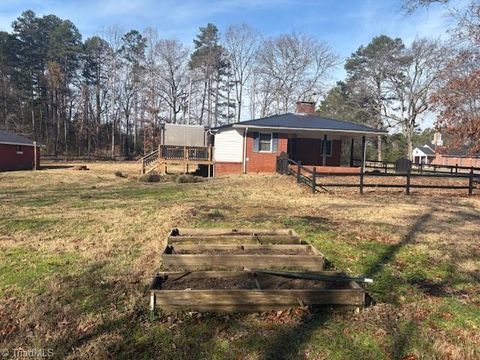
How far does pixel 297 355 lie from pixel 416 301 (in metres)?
1.98

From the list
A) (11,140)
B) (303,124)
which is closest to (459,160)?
(303,124)

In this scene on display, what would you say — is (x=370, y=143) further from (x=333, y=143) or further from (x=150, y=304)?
(x=150, y=304)

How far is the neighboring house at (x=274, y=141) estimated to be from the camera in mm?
23344

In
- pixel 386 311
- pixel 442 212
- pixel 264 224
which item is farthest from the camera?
pixel 442 212

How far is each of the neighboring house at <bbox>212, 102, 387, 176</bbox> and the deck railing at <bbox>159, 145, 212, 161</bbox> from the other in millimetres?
865

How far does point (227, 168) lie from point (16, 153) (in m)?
17.3

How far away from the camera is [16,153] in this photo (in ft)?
100

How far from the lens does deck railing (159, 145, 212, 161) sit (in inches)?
984

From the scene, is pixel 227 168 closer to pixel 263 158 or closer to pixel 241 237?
pixel 263 158

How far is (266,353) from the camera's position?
11.5 ft

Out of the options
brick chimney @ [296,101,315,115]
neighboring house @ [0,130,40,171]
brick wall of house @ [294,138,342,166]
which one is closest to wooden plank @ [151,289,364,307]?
brick wall of house @ [294,138,342,166]

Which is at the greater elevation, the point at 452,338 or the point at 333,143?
the point at 333,143

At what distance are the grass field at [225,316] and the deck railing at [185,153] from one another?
46.4 feet

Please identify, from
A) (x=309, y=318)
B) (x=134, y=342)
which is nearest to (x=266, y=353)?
(x=309, y=318)
